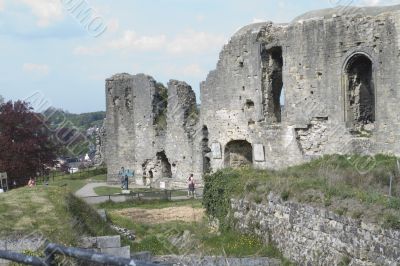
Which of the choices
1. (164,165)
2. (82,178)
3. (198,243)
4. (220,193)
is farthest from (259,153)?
(82,178)

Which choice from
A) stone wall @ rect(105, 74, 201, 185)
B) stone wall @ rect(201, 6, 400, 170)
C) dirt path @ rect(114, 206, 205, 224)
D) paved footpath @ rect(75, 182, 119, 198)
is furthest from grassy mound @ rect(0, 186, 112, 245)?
stone wall @ rect(105, 74, 201, 185)

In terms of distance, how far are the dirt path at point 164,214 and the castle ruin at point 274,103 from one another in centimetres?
541

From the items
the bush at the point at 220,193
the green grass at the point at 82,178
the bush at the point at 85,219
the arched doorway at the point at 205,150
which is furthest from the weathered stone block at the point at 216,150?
the bush at the point at 85,219

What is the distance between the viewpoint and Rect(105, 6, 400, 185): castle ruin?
68.9 ft

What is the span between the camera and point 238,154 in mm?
28781

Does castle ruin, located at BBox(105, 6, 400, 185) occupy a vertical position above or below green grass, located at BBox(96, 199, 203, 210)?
above

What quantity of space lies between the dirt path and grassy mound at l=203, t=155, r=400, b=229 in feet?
7.08

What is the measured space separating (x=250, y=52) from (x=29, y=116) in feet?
35.5

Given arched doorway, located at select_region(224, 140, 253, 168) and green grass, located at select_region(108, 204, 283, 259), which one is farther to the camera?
arched doorway, located at select_region(224, 140, 253, 168)

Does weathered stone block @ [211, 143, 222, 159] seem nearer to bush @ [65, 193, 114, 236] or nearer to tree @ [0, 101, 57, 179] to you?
tree @ [0, 101, 57, 179]

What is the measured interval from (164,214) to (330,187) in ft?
32.2

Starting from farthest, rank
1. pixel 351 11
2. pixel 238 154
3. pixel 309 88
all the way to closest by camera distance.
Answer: pixel 238 154 < pixel 309 88 < pixel 351 11

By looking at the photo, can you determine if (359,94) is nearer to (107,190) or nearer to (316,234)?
(316,234)

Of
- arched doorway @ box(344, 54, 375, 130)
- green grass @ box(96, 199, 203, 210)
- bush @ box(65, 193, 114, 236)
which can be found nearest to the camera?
bush @ box(65, 193, 114, 236)
